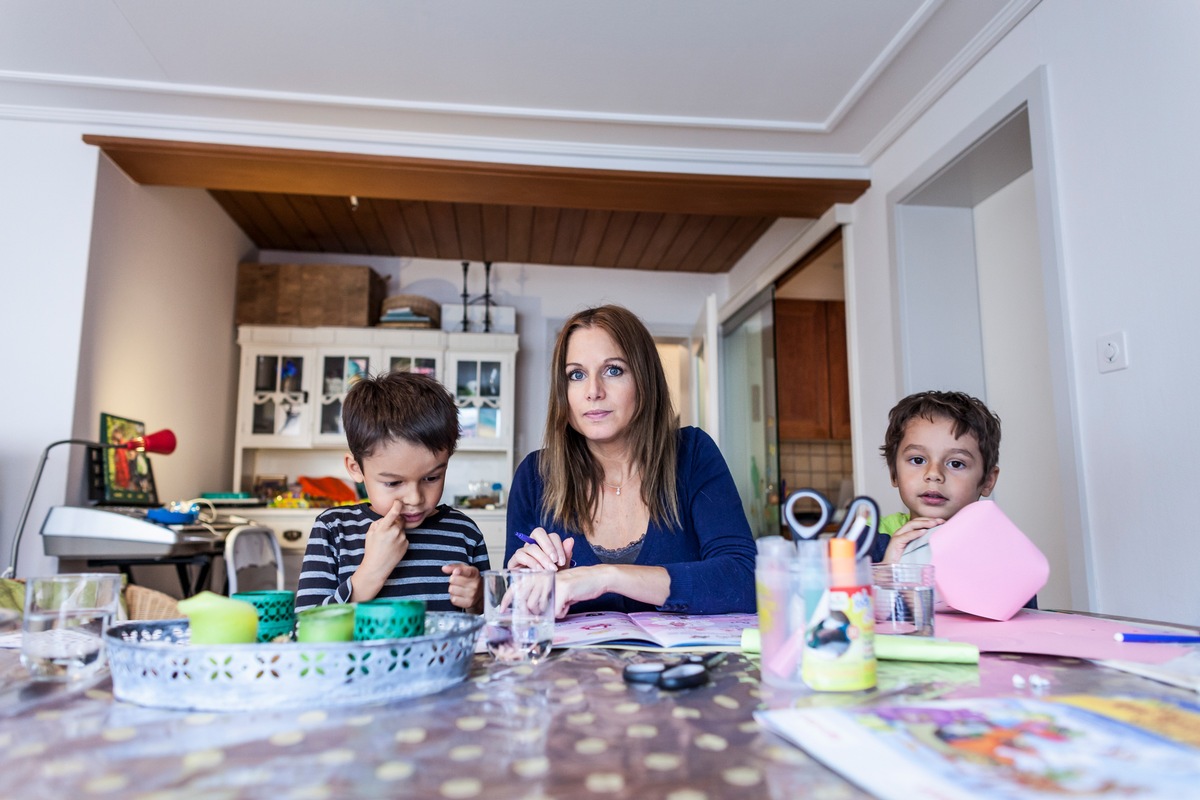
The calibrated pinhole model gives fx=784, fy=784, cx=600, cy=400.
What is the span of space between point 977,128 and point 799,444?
3.02m

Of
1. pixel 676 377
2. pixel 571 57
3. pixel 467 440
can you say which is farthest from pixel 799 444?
pixel 571 57

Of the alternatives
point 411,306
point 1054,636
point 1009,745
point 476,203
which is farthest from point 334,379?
point 1009,745

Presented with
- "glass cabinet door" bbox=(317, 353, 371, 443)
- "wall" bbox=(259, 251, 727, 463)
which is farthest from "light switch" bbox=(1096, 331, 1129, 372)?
"glass cabinet door" bbox=(317, 353, 371, 443)

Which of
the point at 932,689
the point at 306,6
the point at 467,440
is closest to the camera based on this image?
the point at 932,689

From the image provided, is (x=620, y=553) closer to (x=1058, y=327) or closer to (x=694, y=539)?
(x=694, y=539)

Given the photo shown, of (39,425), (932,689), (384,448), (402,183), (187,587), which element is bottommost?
(187,587)

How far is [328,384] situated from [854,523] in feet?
13.3

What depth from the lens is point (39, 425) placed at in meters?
2.81

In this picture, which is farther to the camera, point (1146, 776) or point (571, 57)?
point (571, 57)

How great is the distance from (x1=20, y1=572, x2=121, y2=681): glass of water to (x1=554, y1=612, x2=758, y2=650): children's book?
43 cm

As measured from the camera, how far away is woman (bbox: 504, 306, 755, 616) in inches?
54.4

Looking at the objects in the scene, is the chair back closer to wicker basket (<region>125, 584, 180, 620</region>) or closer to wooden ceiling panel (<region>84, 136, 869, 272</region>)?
wicker basket (<region>125, 584, 180, 620</region>)

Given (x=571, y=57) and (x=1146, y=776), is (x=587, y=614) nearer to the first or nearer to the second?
(x=1146, y=776)

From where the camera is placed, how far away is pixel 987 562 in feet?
3.12
